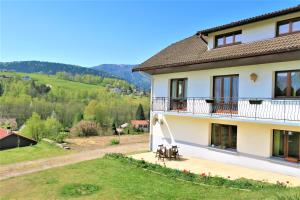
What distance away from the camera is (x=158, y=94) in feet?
63.0

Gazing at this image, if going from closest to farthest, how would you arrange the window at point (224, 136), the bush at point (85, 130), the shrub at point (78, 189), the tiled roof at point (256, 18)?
1. the shrub at point (78, 189)
2. the tiled roof at point (256, 18)
3. the window at point (224, 136)
4. the bush at point (85, 130)

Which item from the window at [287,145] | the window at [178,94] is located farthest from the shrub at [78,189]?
the window at [287,145]

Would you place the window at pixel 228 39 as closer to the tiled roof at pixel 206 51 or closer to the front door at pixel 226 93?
the tiled roof at pixel 206 51

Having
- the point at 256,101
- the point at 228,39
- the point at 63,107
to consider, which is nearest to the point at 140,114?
the point at 63,107

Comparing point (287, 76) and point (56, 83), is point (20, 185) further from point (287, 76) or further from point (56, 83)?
point (56, 83)

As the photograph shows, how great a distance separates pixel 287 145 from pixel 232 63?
15.4 feet

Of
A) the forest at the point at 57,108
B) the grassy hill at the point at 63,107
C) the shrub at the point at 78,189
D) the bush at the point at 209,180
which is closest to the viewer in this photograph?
the bush at the point at 209,180

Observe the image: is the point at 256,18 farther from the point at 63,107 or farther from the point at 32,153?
the point at 63,107

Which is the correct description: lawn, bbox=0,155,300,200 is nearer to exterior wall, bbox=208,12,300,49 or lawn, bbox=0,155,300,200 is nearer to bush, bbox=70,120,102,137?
exterior wall, bbox=208,12,300,49

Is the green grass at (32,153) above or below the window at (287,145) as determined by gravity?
below

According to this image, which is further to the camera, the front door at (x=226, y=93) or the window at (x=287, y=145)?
A: the front door at (x=226, y=93)

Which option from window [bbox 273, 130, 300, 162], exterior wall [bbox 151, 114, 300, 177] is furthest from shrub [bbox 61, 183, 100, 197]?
window [bbox 273, 130, 300, 162]

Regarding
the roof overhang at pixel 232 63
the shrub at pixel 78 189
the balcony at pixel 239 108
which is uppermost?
the roof overhang at pixel 232 63

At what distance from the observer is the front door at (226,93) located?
1463 cm
